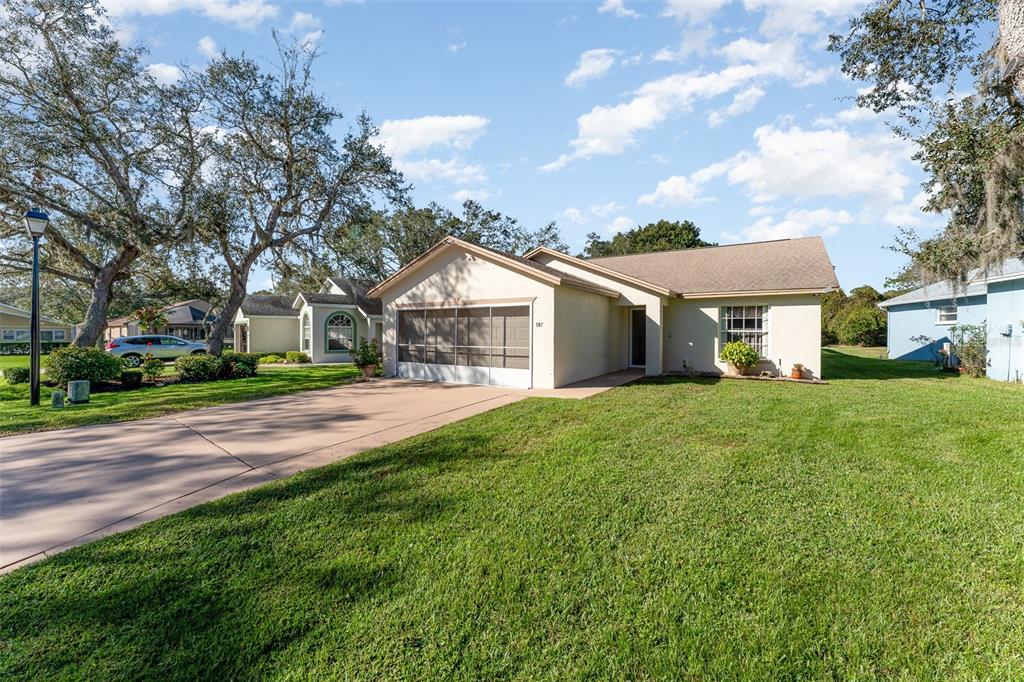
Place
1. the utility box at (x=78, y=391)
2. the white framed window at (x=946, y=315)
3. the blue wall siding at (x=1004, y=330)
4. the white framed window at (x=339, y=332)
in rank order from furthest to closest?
1. the white framed window at (x=339, y=332)
2. the white framed window at (x=946, y=315)
3. the blue wall siding at (x=1004, y=330)
4. the utility box at (x=78, y=391)

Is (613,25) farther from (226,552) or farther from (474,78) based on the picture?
(226,552)

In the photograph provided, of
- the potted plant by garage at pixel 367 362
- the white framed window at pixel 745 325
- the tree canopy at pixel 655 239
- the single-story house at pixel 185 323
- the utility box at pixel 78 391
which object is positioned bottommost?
the utility box at pixel 78 391

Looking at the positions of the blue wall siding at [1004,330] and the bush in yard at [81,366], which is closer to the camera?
the bush in yard at [81,366]

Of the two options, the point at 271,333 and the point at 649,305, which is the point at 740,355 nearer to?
the point at 649,305

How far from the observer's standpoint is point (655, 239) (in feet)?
130

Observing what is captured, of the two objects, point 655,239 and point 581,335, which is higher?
point 655,239

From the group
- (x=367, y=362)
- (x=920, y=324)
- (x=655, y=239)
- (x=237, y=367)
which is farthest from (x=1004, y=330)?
(x=655, y=239)

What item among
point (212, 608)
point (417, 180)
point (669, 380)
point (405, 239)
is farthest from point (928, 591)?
point (405, 239)

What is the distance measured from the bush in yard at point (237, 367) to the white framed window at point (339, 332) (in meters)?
6.29

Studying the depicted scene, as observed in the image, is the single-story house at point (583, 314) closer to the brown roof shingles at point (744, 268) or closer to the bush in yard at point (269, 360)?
the brown roof shingles at point (744, 268)

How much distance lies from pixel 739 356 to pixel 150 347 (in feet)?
83.1

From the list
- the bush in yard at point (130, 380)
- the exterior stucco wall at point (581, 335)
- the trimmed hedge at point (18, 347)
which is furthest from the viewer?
the trimmed hedge at point (18, 347)

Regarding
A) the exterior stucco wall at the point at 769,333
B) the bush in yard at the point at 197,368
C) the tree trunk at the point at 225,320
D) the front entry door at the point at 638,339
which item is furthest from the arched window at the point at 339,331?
the exterior stucco wall at the point at 769,333

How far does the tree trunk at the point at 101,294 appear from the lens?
1460cm
